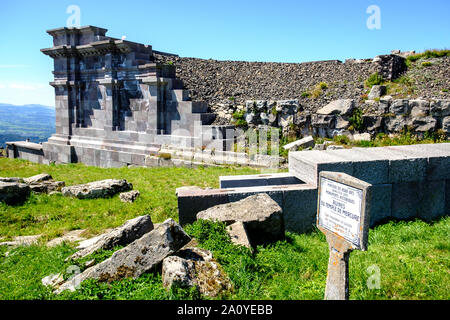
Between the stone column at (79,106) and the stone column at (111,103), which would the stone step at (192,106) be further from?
the stone column at (79,106)

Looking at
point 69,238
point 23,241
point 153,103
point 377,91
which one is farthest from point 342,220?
point 153,103

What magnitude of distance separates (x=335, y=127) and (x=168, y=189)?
18.9 feet

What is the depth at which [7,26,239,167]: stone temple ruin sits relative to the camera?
12852mm

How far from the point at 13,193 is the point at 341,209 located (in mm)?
7307

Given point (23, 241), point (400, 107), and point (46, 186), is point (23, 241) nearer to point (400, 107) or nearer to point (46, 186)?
point (46, 186)

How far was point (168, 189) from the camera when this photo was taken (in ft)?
27.5

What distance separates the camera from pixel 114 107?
14.6 metres

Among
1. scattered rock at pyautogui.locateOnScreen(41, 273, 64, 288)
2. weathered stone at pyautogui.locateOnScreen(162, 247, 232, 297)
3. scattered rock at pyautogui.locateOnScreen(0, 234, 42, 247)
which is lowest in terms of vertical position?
scattered rock at pyautogui.locateOnScreen(0, 234, 42, 247)

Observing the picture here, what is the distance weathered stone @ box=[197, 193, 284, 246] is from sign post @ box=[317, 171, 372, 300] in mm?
1532

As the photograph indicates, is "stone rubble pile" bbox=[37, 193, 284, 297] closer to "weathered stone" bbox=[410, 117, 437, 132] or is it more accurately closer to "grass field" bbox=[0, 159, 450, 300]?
"grass field" bbox=[0, 159, 450, 300]

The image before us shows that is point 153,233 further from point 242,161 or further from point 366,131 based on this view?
point 366,131

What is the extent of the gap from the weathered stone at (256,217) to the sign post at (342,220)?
1532 mm

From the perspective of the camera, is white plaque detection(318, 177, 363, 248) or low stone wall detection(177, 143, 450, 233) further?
low stone wall detection(177, 143, 450, 233)

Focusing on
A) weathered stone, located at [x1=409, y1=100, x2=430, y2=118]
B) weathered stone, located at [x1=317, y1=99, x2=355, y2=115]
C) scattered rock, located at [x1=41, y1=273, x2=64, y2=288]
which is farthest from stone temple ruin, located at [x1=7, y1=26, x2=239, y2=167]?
scattered rock, located at [x1=41, y1=273, x2=64, y2=288]
